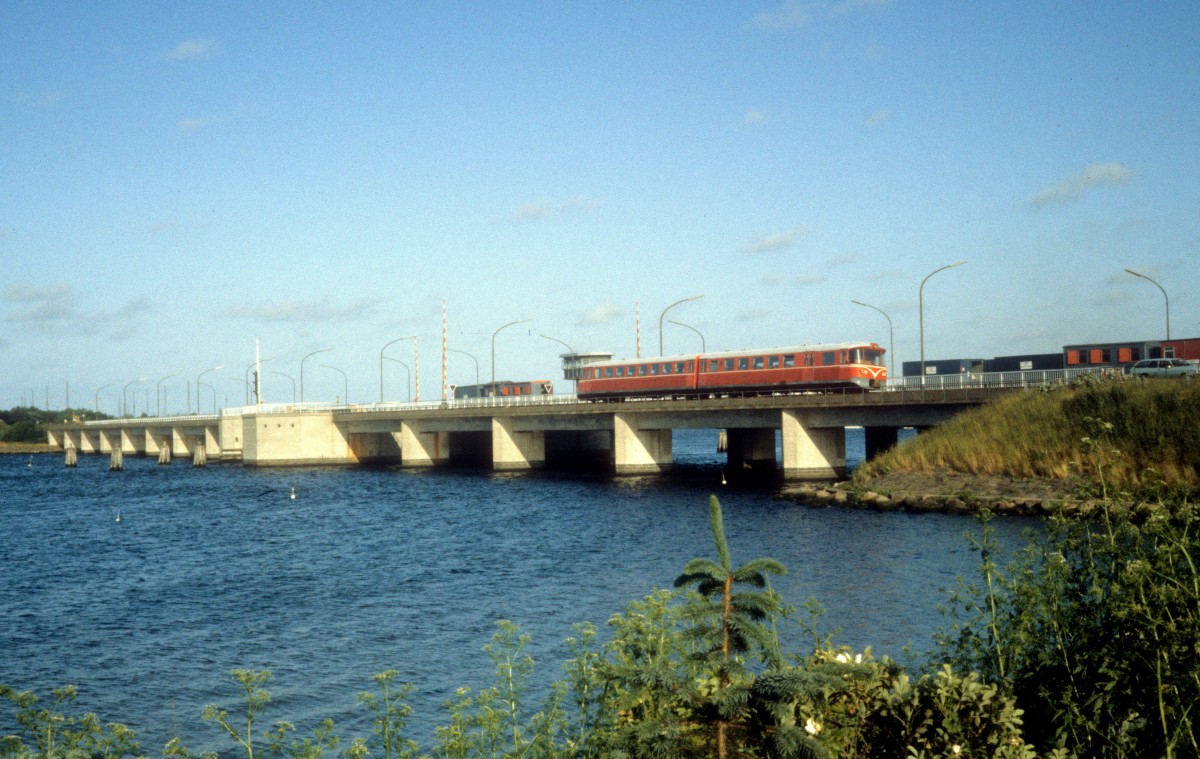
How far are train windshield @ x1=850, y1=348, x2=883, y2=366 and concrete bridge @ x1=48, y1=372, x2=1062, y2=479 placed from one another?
13.4 ft

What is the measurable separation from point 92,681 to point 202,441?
128m

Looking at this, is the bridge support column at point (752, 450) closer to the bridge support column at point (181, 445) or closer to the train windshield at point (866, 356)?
the train windshield at point (866, 356)

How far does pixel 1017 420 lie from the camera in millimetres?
52281

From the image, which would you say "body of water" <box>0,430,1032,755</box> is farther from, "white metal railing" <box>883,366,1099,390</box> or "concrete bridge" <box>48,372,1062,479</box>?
"white metal railing" <box>883,366,1099,390</box>

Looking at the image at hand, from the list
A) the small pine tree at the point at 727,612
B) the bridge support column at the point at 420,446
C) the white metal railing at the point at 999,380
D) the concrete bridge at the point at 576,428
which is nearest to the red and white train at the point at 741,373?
the concrete bridge at the point at 576,428

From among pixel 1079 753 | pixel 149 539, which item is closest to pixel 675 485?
pixel 149 539

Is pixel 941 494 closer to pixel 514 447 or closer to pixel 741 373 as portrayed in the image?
pixel 741 373

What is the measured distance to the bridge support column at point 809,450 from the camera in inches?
2616

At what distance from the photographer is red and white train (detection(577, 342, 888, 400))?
67.0 meters

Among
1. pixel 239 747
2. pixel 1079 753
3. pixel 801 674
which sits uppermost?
pixel 801 674

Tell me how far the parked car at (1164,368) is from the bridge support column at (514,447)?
49986mm

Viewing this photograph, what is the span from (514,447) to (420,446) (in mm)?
13858

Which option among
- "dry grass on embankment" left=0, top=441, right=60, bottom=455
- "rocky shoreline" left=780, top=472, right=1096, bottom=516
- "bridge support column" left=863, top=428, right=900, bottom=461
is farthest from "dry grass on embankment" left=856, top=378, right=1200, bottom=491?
"dry grass on embankment" left=0, top=441, right=60, bottom=455

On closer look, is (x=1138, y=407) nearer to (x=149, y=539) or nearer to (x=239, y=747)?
(x=239, y=747)
